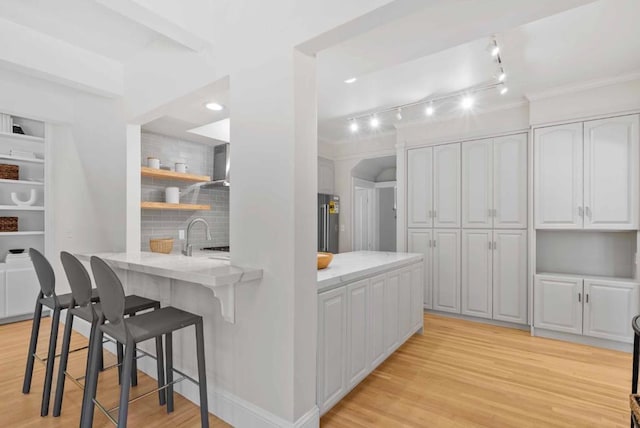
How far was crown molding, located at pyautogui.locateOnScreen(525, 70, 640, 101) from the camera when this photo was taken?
3027mm

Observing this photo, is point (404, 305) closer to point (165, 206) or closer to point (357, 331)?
point (357, 331)

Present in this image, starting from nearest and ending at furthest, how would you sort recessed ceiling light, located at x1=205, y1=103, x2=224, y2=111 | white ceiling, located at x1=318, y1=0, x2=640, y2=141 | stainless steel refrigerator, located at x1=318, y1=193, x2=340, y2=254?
white ceiling, located at x1=318, y1=0, x2=640, y2=141, recessed ceiling light, located at x1=205, y1=103, x2=224, y2=111, stainless steel refrigerator, located at x1=318, y1=193, x2=340, y2=254

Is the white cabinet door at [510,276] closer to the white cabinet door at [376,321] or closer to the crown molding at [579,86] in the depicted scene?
the crown molding at [579,86]

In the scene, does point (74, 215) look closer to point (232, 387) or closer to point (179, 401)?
point (179, 401)

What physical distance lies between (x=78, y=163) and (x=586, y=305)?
17.7ft

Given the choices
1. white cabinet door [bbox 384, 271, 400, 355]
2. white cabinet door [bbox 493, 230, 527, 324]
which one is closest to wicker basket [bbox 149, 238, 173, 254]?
white cabinet door [bbox 384, 271, 400, 355]

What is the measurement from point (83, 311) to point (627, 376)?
393 centimetres

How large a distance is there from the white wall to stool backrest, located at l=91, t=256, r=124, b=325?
148cm

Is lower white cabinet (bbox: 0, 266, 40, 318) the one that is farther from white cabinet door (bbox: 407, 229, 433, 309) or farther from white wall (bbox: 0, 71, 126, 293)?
white cabinet door (bbox: 407, 229, 433, 309)

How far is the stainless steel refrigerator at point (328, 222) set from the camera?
17.1 ft

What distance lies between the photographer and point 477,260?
13.0ft

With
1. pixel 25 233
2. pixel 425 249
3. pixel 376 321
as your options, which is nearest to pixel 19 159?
pixel 25 233

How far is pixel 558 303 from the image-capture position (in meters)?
3.37

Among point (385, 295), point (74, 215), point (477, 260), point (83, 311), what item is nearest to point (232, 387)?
point (83, 311)
